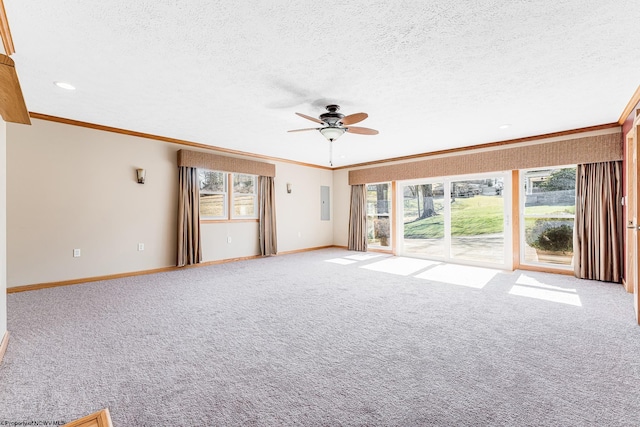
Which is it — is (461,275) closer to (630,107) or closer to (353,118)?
(630,107)

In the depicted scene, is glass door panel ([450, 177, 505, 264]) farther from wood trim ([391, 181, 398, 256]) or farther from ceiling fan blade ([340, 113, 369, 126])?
ceiling fan blade ([340, 113, 369, 126])

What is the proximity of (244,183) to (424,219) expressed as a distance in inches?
163

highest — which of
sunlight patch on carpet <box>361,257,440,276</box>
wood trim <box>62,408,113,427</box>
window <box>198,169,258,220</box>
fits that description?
window <box>198,169,258,220</box>

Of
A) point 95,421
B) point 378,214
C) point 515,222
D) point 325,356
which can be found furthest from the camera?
point 378,214

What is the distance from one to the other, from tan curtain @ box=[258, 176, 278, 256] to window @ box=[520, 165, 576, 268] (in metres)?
4.96

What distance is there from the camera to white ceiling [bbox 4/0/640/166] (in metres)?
1.85

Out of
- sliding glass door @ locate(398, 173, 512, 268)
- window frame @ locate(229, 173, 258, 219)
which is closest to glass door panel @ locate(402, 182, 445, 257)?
sliding glass door @ locate(398, 173, 512, 268)

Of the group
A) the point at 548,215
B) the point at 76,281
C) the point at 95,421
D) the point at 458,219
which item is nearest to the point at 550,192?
the point at 548,215

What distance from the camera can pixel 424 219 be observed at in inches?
257

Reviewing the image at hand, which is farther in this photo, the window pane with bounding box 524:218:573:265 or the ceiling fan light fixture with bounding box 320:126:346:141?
the window pane with bounding box 524:218:573:265

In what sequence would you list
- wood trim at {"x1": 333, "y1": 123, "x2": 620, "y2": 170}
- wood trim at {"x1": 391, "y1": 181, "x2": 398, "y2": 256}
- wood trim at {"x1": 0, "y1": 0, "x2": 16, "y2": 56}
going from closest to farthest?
wood trim at {"x1": 0, "y1": 0, "x2": 16, "y2": 56}
wood trim at {"x1": 333, "y1": 123, "x2": 620, "y2": 170}
wood trim at {"x1": 391, "y1": 181, "x2": 398, "y2": 256}

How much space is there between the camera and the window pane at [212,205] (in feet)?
18.7

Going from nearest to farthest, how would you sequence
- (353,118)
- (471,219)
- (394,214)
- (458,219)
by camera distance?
(353,118), (471,219), (458,219), (394,214)

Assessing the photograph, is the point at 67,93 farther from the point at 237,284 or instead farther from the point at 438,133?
the point at 438,133
